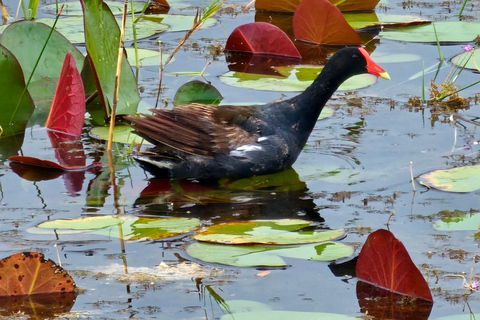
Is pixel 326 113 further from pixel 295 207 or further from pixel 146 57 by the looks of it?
pixel 146 57

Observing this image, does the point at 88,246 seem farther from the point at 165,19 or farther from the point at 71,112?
the point at 165,19

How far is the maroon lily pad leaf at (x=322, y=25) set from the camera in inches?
272

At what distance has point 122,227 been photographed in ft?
12.7

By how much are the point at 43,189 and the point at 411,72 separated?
3.24 m

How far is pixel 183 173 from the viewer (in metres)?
4.89

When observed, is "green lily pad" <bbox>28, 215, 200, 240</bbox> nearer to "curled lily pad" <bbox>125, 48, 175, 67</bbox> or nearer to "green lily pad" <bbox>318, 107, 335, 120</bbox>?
"green lily pad" <bbox>318, 107, 335, 120</bbox>

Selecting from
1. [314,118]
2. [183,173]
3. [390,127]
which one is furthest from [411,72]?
[183,173]

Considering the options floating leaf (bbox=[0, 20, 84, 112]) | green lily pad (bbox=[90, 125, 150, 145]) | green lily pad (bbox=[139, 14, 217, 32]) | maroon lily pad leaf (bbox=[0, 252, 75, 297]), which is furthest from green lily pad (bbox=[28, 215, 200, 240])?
green lily pad (bbox=[139, 14, 217, 32])

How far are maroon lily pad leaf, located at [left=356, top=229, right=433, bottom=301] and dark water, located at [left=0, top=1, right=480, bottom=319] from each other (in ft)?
0.25

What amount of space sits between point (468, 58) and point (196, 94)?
2.18 m

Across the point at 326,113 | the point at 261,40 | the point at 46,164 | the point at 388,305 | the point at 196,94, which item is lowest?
the point at 388,305

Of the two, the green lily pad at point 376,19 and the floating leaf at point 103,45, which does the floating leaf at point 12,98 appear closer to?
the floating leaf at point 103,45

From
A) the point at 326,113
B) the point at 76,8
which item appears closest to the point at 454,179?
the point at 326,113

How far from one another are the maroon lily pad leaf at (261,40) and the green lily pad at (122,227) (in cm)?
319
